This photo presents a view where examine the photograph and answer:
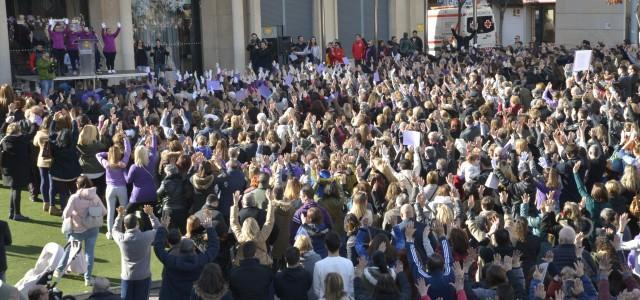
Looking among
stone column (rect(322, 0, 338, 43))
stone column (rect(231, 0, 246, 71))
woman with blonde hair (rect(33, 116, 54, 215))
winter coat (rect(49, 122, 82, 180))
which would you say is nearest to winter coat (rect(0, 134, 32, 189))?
woman with blonde hair (rect(33, 116, 54, 215))

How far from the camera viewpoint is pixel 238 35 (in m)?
29.9

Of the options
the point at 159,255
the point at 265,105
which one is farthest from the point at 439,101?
the point at 159,255

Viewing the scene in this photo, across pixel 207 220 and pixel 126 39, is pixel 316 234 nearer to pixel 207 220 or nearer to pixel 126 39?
pixel 207 220

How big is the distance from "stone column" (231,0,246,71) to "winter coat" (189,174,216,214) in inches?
759

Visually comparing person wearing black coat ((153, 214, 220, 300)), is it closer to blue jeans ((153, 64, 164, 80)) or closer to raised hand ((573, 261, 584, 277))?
raised hand ((573, 261, 584, 277))

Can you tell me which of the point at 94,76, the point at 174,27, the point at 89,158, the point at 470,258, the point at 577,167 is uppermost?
the point at 174,27

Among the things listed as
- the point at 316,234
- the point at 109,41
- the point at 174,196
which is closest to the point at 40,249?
the point at 174,196

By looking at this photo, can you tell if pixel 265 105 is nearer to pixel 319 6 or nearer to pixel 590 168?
pixel 590 168

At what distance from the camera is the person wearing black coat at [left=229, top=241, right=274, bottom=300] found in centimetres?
773

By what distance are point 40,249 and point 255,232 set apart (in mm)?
4336

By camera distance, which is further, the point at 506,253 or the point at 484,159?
the point at 484,159

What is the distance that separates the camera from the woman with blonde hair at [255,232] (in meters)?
8.49

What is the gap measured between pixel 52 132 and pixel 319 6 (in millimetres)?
22487

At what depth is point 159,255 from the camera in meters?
8.35
